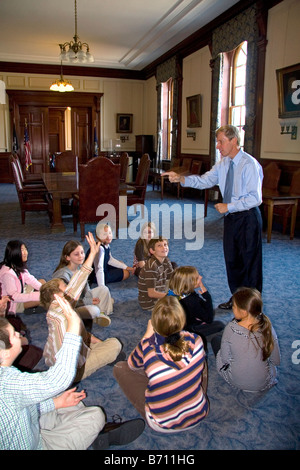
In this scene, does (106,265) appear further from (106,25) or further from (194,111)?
(106,25)

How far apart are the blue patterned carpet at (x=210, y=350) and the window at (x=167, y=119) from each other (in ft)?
22.0

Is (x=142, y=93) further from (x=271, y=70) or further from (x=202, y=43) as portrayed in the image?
(x=271, y=70)

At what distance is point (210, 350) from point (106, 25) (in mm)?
8288

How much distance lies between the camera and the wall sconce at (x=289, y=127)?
599cm

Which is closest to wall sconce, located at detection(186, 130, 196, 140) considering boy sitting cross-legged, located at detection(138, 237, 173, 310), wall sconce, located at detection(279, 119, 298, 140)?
wall sconce, located at detection(279, 119, 298, 140)

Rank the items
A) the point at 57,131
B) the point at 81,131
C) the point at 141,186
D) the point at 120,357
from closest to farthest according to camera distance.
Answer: the point at 120,357 < the point at 141,186 < the point at 81,131 < the point at 57,131

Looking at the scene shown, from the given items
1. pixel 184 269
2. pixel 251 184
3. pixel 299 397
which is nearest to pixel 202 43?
pixel 251 184

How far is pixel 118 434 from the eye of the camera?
1.73 m

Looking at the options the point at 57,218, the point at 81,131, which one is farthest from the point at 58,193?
the point at 81,131

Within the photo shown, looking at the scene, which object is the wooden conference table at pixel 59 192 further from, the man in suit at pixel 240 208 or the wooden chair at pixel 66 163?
the man in suit at pixel 240 208

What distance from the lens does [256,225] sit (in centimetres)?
302

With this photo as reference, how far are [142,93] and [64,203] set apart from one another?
8.10 meters

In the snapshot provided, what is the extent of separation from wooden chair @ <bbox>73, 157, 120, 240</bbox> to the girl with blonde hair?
3.85 m

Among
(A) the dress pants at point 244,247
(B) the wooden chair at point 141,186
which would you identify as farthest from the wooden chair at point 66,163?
(A) the dress pants at point 244,247
